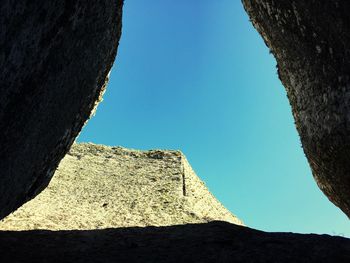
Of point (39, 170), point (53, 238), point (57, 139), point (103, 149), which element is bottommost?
point (53, 238)

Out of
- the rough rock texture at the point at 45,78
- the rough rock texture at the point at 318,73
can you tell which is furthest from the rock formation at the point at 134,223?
the rough rock texture at the point at 318,73

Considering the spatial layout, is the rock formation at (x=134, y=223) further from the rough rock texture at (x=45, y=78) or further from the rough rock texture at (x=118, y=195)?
the rough rock texture at (x=45, y=78)

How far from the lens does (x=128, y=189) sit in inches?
698

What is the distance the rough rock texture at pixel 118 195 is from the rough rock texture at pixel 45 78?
3324 millimetres

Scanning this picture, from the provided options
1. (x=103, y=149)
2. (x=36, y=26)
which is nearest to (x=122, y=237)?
(x=36, y=26)

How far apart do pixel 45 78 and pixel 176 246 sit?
433 cm

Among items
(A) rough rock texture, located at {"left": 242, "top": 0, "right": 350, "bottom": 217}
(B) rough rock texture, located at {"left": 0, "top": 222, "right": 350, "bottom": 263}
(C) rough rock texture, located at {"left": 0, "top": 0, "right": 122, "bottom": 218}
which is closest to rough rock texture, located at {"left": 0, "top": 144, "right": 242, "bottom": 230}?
(B) rough rock texture, located at {"left": 0, "top": 222, "right": 350, "bottom": 263}

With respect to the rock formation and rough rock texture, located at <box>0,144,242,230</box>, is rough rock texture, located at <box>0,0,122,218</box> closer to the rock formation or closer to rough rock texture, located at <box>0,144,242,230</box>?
the rock formation

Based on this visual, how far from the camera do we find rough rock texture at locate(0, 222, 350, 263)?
800 cm

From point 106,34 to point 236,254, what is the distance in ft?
16.4

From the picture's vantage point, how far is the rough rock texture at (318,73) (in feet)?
22.5

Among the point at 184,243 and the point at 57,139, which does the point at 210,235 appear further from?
the point at 57,139

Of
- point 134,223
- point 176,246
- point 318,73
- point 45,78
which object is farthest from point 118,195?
point 318,73

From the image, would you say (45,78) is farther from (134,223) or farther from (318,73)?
(134,223)
